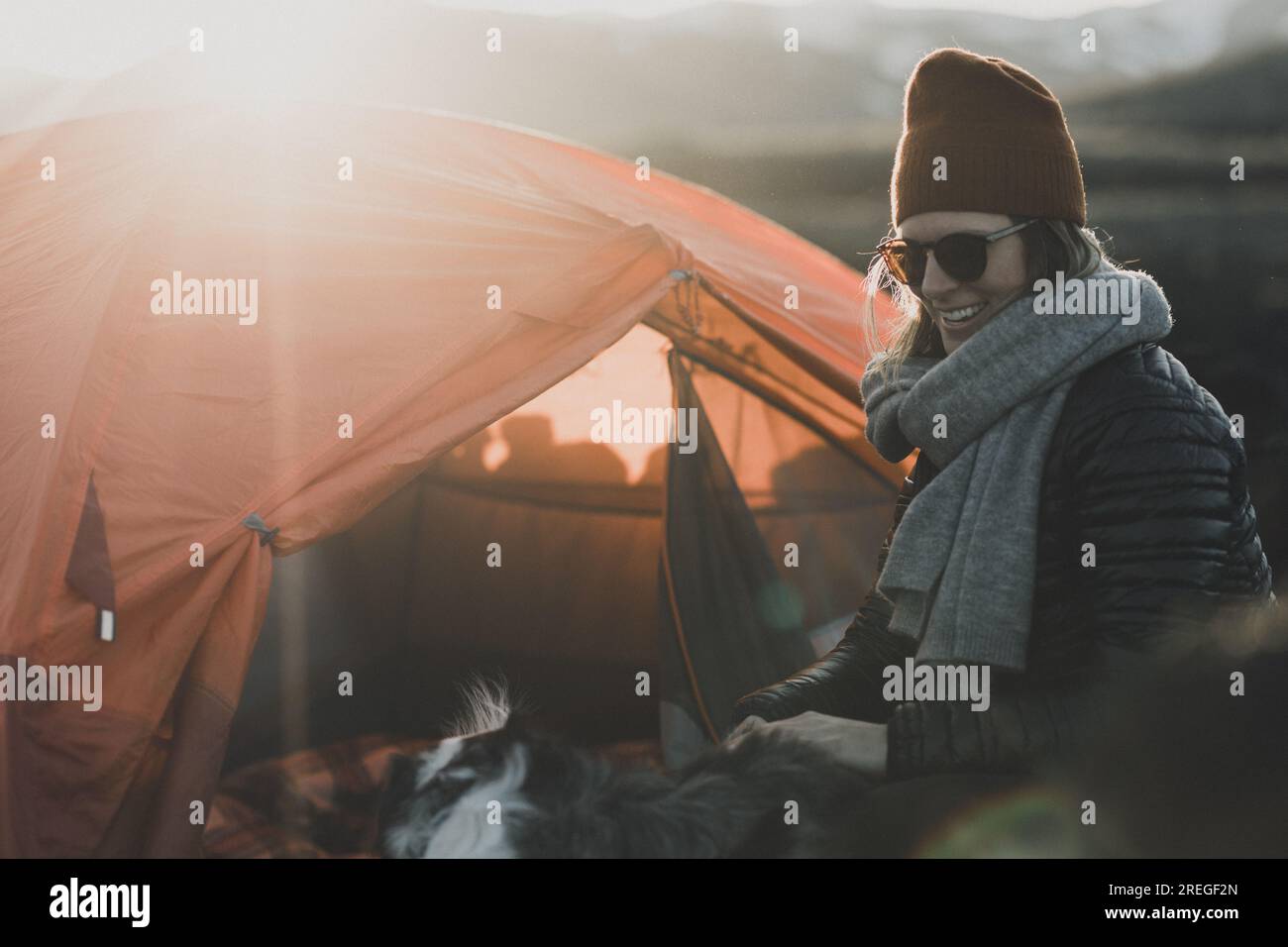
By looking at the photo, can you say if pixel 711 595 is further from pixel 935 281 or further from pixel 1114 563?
pixel 1114 563

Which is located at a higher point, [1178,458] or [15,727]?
[1178,458]

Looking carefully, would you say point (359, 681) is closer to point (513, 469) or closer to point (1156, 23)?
point (513, 469)

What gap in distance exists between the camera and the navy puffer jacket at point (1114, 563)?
1.27 metres

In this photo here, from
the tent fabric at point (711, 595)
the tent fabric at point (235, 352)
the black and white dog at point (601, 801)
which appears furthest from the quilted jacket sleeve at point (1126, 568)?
the tent fabric at point (711, 595)

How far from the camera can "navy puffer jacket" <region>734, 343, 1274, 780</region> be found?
1266 mm

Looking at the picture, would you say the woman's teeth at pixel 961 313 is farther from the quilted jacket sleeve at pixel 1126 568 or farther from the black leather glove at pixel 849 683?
the black leather glove at pixel 849 683

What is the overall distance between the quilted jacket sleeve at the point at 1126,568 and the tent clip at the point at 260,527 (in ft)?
3.22

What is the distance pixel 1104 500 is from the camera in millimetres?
1314

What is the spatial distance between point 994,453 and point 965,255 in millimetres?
240

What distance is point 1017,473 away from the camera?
144cm

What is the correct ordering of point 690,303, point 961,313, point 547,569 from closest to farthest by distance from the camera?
1. point 961,313
2. point 690,303
3. point 547,569

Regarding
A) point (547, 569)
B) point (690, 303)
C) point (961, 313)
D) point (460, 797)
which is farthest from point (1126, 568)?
point (547, 569)
